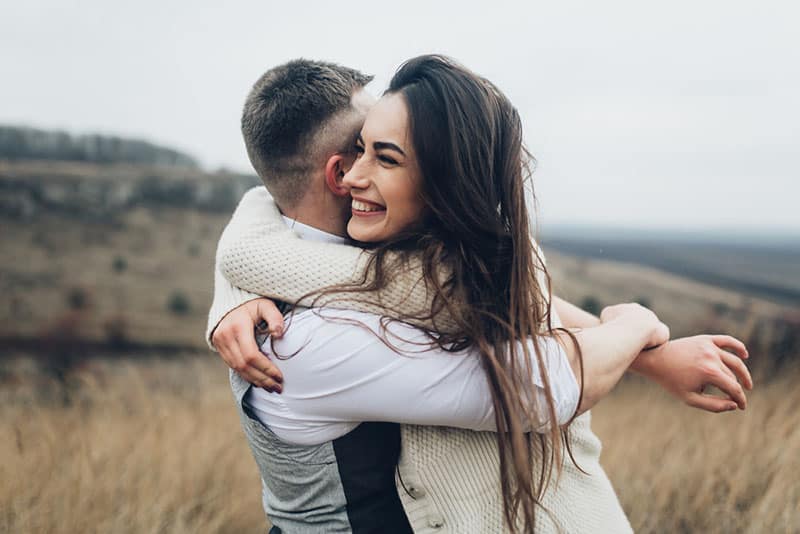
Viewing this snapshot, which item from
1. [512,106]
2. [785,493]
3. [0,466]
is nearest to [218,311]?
[512,106]

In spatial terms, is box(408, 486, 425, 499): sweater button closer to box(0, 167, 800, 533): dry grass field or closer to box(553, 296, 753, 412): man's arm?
box(553, 296, 753, 412): man's arm

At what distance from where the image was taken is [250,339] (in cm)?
135

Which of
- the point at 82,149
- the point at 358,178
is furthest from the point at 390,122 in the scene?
the point at 82,149

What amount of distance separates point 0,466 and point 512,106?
9.31 feet

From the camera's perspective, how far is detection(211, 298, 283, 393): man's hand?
1344mm

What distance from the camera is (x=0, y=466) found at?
287 centimetres

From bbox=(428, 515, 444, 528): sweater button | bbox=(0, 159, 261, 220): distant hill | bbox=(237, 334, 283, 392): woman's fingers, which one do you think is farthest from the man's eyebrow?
bbox=(0, 159, 261, 220): distant hill

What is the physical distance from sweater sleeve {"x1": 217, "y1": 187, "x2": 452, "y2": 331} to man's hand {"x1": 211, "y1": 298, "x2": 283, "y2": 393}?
5 cm

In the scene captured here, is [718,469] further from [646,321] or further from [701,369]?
[646,321]

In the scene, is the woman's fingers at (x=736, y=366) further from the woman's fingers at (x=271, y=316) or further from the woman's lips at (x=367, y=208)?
the woman's fingers at (x=271, y=316)

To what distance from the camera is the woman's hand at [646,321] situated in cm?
167

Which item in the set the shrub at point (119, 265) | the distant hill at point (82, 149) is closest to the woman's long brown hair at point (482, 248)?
the shrub at point (119, 265)

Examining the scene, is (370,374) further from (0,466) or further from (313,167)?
(0,466)

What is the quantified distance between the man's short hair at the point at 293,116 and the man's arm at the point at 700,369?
3.71ft
